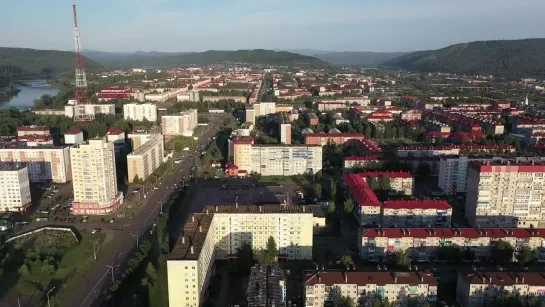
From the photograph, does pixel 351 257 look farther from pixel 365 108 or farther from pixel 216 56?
pixel 216 56

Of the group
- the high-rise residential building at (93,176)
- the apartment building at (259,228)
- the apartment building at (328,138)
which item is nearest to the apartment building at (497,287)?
the apartment building at (259,228)

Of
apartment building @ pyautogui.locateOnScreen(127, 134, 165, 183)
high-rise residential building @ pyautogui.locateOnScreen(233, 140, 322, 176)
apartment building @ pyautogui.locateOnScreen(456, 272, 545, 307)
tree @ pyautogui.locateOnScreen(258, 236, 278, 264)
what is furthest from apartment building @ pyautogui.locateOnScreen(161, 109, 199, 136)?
apartment building @ pyautogui.locateOnScreen(456, 272, 545, 307)

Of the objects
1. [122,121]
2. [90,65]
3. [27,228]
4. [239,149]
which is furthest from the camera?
[90,65]

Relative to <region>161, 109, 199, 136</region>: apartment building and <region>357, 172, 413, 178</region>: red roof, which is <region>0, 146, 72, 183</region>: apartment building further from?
<region>357, 172, 413, 178</region>: red roof

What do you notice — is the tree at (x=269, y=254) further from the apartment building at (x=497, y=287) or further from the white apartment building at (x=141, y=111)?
the white apartment building at (x=141, y=111)

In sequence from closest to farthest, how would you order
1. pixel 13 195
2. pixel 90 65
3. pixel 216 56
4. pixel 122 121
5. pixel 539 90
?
pixel 13 195
pixel 122 121
pixel 539 90
pixel 90 65
pixel 216 56

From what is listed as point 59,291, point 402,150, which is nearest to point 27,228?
point 59,291

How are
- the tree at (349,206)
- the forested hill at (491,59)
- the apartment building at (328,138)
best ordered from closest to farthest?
1. the tree at (349,206)
2. the apartment building at (328,138)
3. the forested hill at (491,59)
